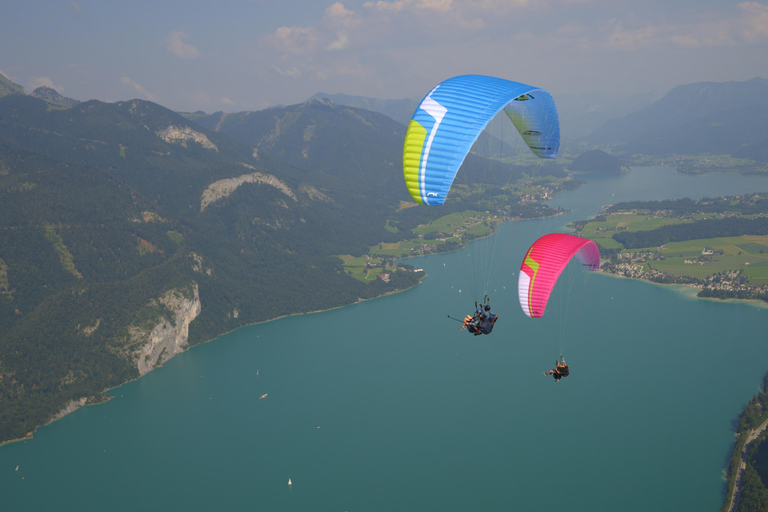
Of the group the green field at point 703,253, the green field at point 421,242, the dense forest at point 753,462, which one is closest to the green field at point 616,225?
the green field at point 703,253

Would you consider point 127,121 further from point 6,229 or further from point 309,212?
point 6,229

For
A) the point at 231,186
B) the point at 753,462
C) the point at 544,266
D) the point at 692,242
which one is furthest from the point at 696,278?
the point at 231,186

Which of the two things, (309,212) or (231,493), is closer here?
(231,493)

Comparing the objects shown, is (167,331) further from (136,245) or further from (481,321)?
(481,321)

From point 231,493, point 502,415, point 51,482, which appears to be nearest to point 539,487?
point 502,415

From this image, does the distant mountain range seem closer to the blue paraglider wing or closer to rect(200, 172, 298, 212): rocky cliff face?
rect(200, 172, 298, 212): rocky cliff face
